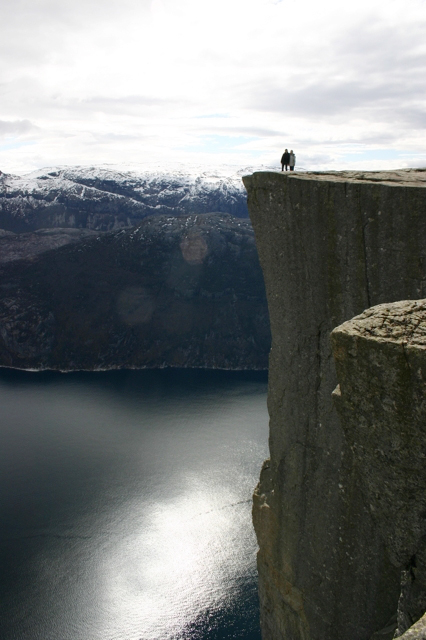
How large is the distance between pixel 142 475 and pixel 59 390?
4908 cm

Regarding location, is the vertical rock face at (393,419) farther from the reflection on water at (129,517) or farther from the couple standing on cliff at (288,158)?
the reflection on water at (129,517)

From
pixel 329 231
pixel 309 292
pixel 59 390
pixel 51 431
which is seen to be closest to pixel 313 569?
pixel 309 292

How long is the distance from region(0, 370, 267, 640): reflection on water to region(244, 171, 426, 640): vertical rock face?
34839 millimetres

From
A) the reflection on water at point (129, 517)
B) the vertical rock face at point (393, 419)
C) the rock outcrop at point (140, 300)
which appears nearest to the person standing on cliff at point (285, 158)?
the vertical rock face at point (393, 419)

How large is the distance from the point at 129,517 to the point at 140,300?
330ft

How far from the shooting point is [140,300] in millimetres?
156250

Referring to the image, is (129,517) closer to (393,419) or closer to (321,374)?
(321,374)

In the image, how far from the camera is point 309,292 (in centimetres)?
1334

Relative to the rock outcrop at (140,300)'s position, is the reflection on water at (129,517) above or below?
below

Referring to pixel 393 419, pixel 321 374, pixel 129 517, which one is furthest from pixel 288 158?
pixel 129 517

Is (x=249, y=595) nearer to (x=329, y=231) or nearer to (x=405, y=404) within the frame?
(x=329, y=231)

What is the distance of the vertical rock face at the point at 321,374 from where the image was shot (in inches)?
440

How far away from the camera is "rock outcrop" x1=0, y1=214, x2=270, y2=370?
5571 inches

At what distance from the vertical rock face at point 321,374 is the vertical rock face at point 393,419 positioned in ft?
13.5
